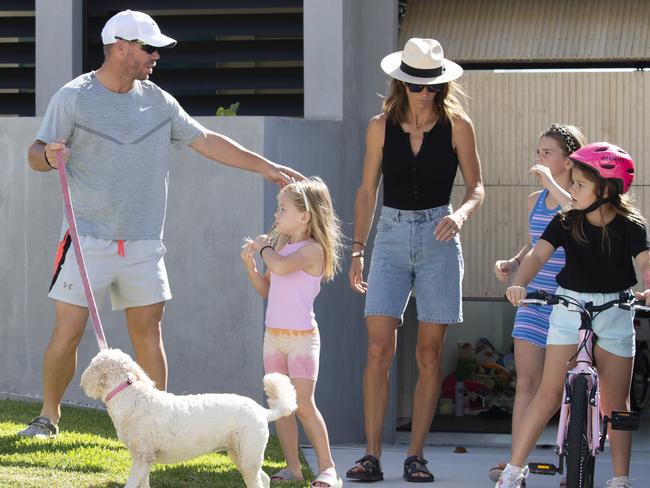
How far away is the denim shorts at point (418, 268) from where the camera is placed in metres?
5.97

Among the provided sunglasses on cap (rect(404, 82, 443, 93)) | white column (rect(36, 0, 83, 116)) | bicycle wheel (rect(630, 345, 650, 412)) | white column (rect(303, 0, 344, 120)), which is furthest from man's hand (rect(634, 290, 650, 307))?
bicycle wheel (rect(630, 345, 650, 412))

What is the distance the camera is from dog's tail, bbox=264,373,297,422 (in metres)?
4.82

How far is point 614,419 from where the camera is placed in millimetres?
5051

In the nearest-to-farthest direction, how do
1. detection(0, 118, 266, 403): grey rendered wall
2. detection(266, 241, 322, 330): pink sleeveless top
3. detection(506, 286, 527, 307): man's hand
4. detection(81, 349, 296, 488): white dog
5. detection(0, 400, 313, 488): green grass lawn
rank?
detection(81, 349, 296, 488): white dog < detection(506, 286, 527, 307): man's hand < detection(0, 400, 313, 488): green grass lawn < detection(266, 241, 322, 330): pink sleeveless top < detection(0, 118, 266, 403): grey rendered wall

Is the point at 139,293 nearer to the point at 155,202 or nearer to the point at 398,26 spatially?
the point at 155,202

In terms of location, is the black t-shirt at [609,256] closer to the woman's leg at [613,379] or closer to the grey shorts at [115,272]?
the woman's leg at [613,379]

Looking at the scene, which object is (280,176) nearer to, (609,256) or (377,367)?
(377,367)

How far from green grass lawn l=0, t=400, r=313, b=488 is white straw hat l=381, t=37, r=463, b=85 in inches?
77.3

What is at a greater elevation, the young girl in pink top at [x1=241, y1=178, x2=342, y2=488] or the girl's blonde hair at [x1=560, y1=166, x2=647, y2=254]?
the girl's blonde hair at [x1=560, y1=166, x2=647, y2=254]

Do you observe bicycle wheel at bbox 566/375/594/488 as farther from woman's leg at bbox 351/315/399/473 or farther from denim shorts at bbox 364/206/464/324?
woman's leg at bbox 351/315/399/473

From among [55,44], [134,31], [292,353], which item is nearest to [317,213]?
[292,353]

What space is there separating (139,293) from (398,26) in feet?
16.1

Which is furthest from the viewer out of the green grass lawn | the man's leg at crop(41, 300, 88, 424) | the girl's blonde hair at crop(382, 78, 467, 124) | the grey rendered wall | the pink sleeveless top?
the grey rendered wall

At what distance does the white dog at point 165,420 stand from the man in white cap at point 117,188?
1.20 m
